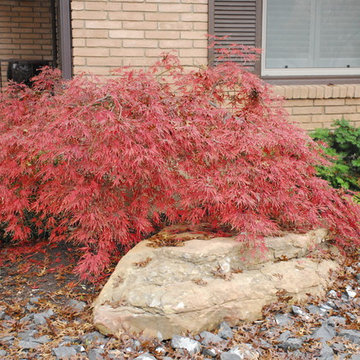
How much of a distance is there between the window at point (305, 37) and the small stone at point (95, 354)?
4.06m

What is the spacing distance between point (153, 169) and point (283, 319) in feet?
4.09

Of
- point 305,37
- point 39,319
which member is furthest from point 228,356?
point 305,37

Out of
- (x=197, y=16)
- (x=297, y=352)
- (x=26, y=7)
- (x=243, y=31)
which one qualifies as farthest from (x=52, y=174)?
(x=26, y=7)

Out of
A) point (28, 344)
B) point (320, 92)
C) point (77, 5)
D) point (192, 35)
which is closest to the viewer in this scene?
point (28, 344)

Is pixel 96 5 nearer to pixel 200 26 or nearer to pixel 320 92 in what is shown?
pixel 200 26

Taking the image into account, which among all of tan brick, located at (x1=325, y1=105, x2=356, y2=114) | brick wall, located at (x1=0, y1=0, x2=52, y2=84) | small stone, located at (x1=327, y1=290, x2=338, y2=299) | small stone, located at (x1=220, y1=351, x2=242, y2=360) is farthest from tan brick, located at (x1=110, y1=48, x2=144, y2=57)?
brick wall, located at (x1=0, y1=0, x2=52, y2=84)

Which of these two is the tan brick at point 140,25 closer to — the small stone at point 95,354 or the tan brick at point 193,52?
→ the tan brick at point 193,52

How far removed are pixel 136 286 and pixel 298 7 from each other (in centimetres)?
457

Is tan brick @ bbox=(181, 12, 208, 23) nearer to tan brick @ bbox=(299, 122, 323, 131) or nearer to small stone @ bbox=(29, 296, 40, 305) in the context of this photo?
tan brick @ bbox=(299, 122, 323, 131)

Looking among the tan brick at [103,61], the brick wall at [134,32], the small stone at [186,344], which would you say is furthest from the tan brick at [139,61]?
the small stone at [186,344]

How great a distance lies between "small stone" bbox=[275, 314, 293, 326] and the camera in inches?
112

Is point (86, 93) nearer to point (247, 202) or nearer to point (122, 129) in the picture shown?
point (122, 129)

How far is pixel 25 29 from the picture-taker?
28.1 ft

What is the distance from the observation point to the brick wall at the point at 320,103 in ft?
18.6
